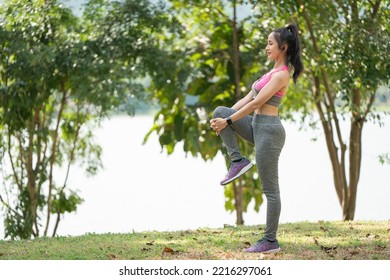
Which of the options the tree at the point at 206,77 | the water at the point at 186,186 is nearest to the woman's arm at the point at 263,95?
the water at the point at 186,186

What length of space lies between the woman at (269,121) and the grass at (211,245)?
502 mm

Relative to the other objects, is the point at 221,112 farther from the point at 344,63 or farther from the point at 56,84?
the point at 56,84

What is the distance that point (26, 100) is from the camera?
10547 millimetres

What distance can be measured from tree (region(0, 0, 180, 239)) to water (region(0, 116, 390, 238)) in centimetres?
33

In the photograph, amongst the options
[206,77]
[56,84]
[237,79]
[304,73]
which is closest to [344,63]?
[304,73]

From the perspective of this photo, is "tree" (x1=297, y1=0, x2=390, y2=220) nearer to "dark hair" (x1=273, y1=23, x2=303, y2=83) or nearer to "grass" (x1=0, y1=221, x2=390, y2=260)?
"grass" (x1=0, y1=221, x2=390, y2=260)

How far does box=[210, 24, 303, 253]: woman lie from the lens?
506cm

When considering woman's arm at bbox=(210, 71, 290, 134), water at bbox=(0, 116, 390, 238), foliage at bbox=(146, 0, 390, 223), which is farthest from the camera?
water at bbox=(0, 116, 390, 238)

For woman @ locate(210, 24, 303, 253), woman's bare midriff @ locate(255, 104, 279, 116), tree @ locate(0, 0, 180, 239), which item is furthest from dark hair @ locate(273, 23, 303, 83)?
tree @ locate(0, 0, 180, 239)

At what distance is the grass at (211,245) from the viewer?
5391mm

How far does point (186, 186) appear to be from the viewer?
1844 cm

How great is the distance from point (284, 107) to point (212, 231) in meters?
5.03

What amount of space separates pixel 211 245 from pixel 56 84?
5565mm
